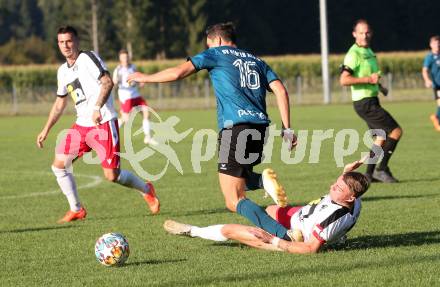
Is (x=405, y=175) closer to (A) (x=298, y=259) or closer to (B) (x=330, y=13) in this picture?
(A) (x=298, y=259)

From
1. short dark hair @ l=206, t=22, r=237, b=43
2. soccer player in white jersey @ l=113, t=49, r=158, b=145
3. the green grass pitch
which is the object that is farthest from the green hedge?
short dark hair @ l=206, t=22, r=237, b=43

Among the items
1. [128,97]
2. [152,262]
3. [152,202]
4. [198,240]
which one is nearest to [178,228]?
[198,240]

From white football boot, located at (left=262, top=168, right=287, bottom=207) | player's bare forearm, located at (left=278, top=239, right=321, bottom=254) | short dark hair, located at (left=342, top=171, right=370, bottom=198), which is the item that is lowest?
player's bare forearm, located at (left=278, top=239, right=321, bottom=254)

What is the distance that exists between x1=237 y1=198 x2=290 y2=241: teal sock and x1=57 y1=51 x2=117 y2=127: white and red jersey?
3158mm

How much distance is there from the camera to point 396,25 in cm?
10544

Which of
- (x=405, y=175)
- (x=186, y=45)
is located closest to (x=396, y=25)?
(x=186, y=45)

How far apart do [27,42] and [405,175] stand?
8319cm

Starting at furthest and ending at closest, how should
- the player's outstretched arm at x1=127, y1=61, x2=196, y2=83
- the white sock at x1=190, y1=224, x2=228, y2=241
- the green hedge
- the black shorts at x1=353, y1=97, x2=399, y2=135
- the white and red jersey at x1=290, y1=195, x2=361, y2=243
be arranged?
1. the green hedge
2. the black shorts at x1=353, y1=97, x2=399, y2=135
3. the white sock at x1=190, y1=224, x2=228, y2=241
4. the player's outstretched arm at x1=127, y1=61, x2=196, y2=83
5. the white and red jersey at x1=290, y1=195, x2=361, y2=243

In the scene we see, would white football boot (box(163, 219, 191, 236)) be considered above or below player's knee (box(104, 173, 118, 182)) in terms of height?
below

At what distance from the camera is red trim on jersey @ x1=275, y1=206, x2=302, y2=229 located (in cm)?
867

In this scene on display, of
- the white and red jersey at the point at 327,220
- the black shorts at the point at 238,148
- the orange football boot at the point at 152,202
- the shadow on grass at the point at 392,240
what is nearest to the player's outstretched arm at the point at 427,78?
the orange football boot at the point at 152,202

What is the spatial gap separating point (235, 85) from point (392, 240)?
1.99 m

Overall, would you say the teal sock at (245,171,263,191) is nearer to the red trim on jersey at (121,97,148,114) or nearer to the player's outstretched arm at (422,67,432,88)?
the player's outstretched arm at (422,67,432,88)

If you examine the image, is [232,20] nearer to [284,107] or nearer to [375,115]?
[375,115]
